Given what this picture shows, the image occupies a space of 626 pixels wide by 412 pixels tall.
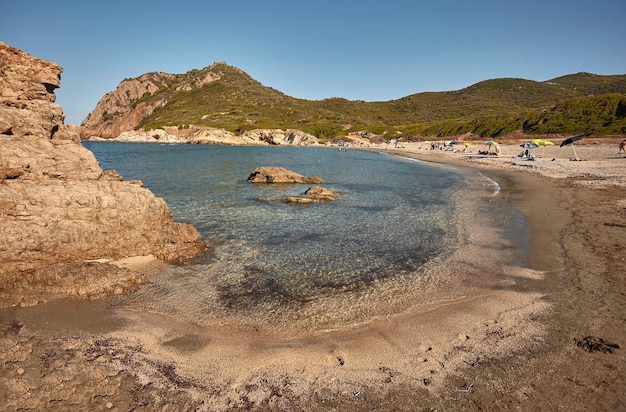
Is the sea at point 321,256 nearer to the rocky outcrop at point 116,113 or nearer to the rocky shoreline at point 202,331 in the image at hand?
the rocky shoreline at point 202,331

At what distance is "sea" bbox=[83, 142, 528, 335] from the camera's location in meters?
8.91

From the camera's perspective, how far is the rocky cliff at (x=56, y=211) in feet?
30.7

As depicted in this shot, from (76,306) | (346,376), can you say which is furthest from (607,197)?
(76,306)

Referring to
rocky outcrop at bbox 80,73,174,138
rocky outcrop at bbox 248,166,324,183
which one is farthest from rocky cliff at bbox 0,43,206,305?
rocky outcrop at bbox 80,73,174,138

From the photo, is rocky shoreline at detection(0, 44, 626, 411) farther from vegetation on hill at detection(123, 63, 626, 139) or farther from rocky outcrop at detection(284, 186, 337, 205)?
vegetation on hill at detection(123, 63, 626, 139)

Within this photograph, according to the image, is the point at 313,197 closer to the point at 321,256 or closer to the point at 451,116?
the point at 321,256

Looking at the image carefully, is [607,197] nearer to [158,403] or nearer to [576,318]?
[576,318]

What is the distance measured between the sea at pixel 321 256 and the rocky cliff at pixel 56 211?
1.73 meters

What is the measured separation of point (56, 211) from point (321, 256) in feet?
30.3

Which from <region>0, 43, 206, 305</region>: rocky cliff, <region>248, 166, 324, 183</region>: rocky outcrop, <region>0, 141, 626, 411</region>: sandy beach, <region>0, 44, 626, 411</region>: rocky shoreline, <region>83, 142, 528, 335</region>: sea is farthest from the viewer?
<region>248, 166, 324, 183</region>: rocky outcrop

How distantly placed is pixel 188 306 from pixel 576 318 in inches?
402

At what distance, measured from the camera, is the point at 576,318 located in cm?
820

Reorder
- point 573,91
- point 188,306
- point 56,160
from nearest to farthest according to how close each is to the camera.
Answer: point 188,306 < point 56,160 < point 573,91

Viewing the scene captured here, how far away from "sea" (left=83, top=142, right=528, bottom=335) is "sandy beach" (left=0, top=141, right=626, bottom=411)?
82cm
